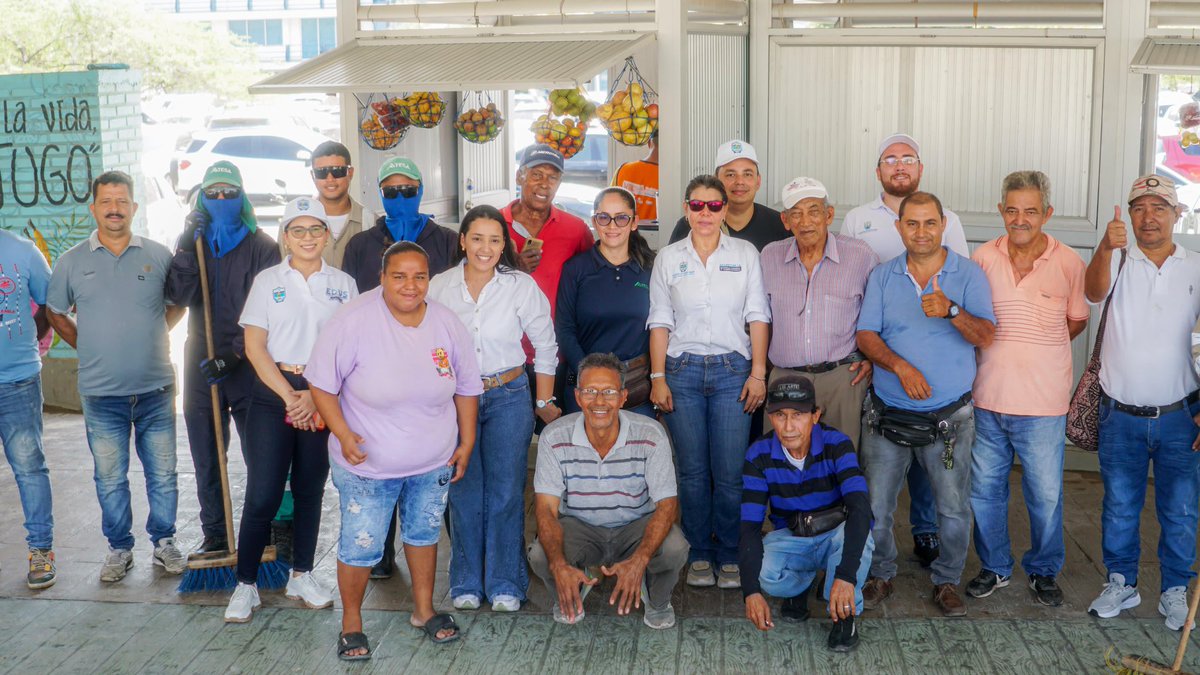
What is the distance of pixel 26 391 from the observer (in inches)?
224

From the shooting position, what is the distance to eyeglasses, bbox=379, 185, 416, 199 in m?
5.52

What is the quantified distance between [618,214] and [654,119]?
49.3 inches

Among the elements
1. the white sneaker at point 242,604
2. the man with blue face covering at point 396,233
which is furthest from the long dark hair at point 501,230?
the white sneaker at point 242,604

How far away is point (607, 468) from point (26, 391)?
2.69 meters

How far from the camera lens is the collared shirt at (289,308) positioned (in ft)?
16.8

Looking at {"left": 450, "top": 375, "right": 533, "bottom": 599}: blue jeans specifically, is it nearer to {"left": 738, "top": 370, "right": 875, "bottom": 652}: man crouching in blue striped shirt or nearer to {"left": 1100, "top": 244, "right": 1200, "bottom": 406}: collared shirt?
{"left": 738, "top": 370, "right": 875, "bottom": 652}: man crouching in blue striped shirt

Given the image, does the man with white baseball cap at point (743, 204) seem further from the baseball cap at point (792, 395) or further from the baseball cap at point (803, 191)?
the baseball cap at point (792, 395)

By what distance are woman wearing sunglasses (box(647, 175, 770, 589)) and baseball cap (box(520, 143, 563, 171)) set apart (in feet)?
2.79

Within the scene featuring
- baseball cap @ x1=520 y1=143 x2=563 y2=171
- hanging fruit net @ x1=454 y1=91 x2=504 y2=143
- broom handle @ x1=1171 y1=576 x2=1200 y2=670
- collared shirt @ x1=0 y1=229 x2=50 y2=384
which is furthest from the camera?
hanging fruit net @ x1=454 y1=91 x2=504 y2=143

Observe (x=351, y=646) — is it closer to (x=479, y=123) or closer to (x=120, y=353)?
(x=120, y=353)

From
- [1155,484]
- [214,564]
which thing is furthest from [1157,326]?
[214,564]

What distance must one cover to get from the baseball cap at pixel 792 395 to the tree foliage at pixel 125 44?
2199 centimetres

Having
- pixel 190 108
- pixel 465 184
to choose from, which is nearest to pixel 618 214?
pixel 465 184

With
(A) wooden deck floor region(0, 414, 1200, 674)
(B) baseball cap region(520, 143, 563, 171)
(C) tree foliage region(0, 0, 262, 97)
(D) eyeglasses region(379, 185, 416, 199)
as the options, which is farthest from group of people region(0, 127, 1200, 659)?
(C) tree foliage region(0, 0, 262, 97)
